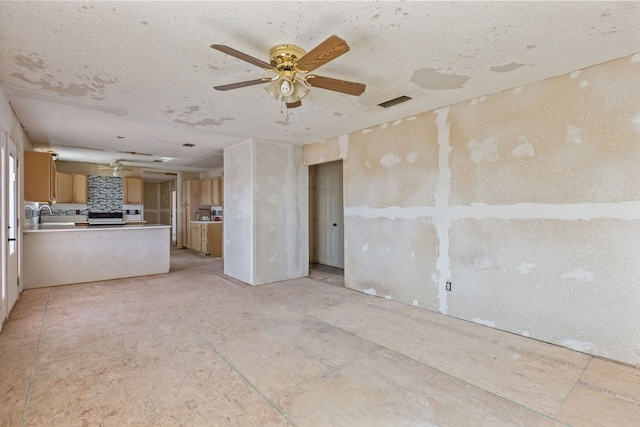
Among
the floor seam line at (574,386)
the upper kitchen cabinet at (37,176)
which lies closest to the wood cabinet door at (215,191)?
the upper kitchen cabinet at (37,176)

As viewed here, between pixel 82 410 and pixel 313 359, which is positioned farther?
pixel 313 359

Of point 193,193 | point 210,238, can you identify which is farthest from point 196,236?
point 193,193

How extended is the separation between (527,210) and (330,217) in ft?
14.0

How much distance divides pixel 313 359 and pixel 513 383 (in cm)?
151

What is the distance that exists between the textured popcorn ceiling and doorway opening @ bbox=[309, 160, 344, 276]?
9.34 ft

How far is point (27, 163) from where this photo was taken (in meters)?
4.55

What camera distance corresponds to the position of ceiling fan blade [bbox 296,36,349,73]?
177 centimetres

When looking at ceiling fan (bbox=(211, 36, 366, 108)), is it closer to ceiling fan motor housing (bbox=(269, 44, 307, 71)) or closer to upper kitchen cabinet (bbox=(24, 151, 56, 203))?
ceiling fan motor housing (bbox=(269, 44, 307, 71))

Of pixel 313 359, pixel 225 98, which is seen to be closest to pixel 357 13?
pixel 225 98

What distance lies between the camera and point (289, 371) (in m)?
2.38

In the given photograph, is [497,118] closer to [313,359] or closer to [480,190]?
[480,190]

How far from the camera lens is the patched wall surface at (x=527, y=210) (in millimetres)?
2488

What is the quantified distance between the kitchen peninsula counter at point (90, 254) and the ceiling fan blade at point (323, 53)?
5059mm

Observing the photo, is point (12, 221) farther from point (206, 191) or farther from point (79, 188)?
point (206, 191)
